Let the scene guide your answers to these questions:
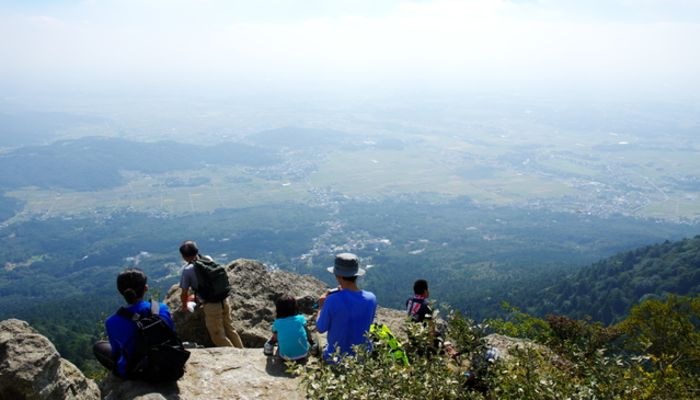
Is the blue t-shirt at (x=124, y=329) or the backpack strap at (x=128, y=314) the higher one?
the backpack strap at (x=128, y=314)

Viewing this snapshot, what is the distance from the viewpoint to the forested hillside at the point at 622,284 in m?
58.2

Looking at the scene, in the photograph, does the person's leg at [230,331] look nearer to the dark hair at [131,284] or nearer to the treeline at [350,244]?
the dark hair at [131,284]

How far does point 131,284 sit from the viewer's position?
19.1ft

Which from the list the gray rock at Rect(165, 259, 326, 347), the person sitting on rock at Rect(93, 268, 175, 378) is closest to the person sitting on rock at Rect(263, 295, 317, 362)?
the person sitting on rock at Rect(93, 268, 175, 378)

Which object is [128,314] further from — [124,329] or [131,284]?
[131,284]

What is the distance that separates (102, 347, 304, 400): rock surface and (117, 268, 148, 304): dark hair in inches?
44.9

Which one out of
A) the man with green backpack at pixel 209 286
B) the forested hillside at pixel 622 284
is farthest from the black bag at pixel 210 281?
the forested hillside at pixel 622 284

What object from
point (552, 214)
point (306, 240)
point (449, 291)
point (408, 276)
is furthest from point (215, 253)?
point (552, 214)

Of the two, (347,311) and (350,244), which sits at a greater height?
(347,311)

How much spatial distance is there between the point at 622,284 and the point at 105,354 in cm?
6987

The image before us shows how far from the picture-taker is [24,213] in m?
170

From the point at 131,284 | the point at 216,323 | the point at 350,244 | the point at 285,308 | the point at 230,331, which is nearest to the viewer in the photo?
the point at 131,284

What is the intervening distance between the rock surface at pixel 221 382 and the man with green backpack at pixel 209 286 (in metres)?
0.88

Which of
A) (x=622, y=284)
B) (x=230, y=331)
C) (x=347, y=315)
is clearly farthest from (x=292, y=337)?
(x=622, y=284)
